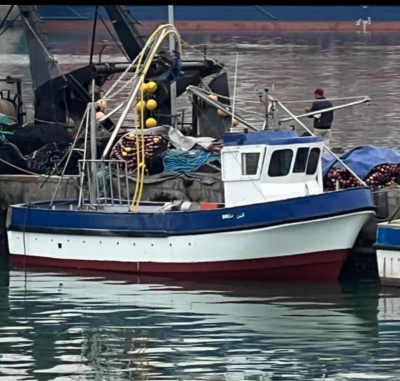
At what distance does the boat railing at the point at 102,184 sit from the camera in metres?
17.9

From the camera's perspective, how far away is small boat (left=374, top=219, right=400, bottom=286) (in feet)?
49.4

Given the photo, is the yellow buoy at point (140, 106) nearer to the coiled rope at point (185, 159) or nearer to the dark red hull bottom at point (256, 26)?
the coiled rope at point (185, 159)

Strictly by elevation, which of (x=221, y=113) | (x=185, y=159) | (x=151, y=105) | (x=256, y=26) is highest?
(x=256, y=26)

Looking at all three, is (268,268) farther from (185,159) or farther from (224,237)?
(185,159)

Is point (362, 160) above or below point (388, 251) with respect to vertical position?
above

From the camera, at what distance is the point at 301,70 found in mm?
61844

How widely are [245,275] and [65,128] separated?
6617mm

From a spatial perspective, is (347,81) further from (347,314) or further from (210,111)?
(347,314)

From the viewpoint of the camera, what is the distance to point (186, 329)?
44.4 ft

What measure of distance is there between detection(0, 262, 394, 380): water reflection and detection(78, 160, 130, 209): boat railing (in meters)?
1.31

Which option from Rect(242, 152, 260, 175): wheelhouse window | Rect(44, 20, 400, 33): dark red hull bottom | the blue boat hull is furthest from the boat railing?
Rect(44, 20, 400, 33): dark red hull bottom

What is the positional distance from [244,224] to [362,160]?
3.21m

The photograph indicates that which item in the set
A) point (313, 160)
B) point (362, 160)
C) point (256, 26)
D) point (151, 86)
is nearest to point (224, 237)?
point (313, 160)

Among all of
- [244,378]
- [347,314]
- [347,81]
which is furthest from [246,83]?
[244,378]
